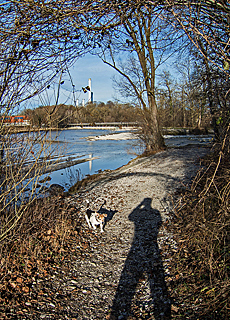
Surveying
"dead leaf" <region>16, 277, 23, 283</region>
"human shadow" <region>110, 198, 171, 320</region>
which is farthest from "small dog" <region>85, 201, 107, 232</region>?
"dead leaf" <region>16, 277, 23, 283</region>

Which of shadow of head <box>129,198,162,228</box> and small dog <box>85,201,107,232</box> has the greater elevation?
small dog <box>85,201,107,232</box>

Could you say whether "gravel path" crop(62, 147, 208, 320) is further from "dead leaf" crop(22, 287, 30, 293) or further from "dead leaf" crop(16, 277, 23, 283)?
"dead leaf" crop(16, 277, 23, 283)

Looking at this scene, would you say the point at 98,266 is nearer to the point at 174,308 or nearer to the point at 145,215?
the point at 174,308

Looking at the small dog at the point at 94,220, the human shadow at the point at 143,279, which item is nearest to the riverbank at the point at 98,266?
the human shadow at the point at 143,279

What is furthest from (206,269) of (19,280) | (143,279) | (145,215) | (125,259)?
(145,215)

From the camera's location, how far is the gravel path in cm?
289

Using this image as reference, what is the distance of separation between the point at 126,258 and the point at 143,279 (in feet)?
1.99

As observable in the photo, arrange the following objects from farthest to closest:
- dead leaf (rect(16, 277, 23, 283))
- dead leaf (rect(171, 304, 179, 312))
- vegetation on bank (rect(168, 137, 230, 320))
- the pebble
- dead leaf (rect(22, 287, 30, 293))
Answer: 1. dead leaf (rect(16, 277, 23, 283))
2. dead leaf (rect(22, 287, 30, 293))
3. the pebble
4. dead leaf (rect(171, 304, 179, 312))
5. vegetation on bank (rect(168, 137, 230, 320))

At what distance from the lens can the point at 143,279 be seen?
3.38m

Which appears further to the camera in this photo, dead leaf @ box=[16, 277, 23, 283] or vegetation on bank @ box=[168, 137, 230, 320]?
dead leaf @ box=[16, 277, 23, 283]

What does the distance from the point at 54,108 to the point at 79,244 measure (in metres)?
2.53

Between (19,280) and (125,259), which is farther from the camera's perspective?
(125,259)

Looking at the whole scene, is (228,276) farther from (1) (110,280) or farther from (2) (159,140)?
(2) (159,140)

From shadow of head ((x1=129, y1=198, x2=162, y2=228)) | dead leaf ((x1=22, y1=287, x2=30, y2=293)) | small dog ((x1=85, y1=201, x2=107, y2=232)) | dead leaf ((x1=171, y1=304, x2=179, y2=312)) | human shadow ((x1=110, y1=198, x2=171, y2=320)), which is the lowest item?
human shadow ((x1=110, y1=198, x2=171, y2=320))
